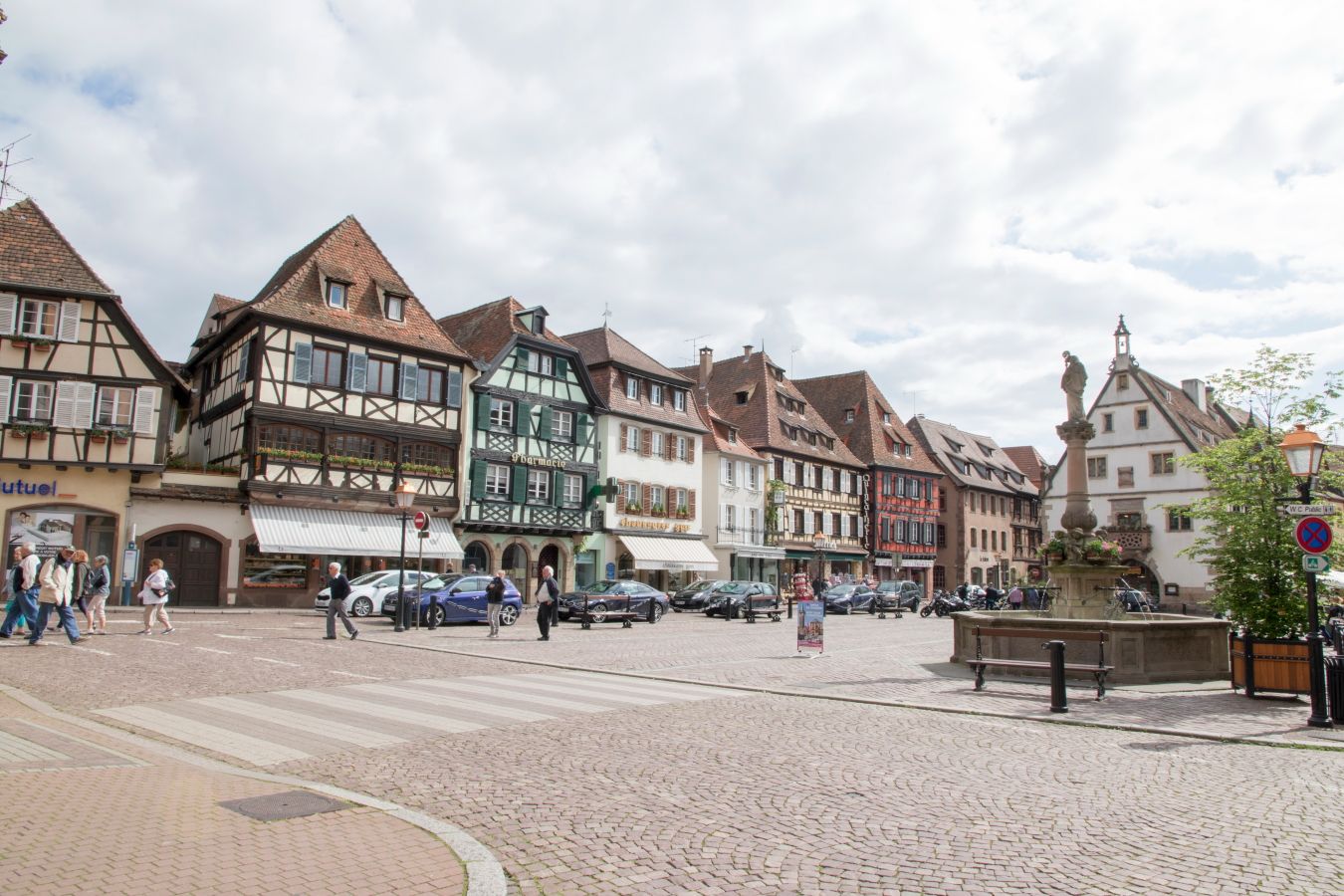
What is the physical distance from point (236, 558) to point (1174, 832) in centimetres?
3152

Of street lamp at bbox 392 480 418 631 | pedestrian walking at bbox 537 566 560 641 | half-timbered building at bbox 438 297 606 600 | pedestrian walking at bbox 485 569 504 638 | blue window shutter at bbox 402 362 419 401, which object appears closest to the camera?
pedestrian walking at bbox 537 566 560 641

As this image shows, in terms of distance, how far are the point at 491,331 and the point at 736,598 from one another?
16.6 metres

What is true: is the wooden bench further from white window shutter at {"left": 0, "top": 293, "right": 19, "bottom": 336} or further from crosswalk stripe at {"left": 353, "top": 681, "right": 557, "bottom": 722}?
white window shutter at {"left": 0, "top": 293, "right": 19, "bottom": 336}

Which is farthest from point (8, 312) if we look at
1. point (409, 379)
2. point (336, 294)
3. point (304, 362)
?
point (409, 379)

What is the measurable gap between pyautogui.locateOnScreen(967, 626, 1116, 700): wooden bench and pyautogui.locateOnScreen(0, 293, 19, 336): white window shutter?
95.5ft

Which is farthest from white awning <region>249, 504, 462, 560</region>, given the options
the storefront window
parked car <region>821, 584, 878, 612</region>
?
parked car <region>821, 584, 878, 612</region>

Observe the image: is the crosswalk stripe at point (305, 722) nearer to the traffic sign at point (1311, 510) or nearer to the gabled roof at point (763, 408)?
the traffic sign at point (1311, 510)

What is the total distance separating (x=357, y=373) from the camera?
118 feet

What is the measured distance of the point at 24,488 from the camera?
29766 mm

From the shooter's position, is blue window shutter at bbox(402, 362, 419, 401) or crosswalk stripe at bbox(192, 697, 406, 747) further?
blue window shutter at bbox(402, 362, 419, 401)

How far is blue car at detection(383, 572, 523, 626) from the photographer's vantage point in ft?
90.0

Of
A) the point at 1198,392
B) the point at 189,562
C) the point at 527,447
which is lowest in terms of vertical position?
the point at 189,562

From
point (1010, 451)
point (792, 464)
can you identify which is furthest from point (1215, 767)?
point (1010, 451)

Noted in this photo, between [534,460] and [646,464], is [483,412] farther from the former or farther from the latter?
[646,464]
